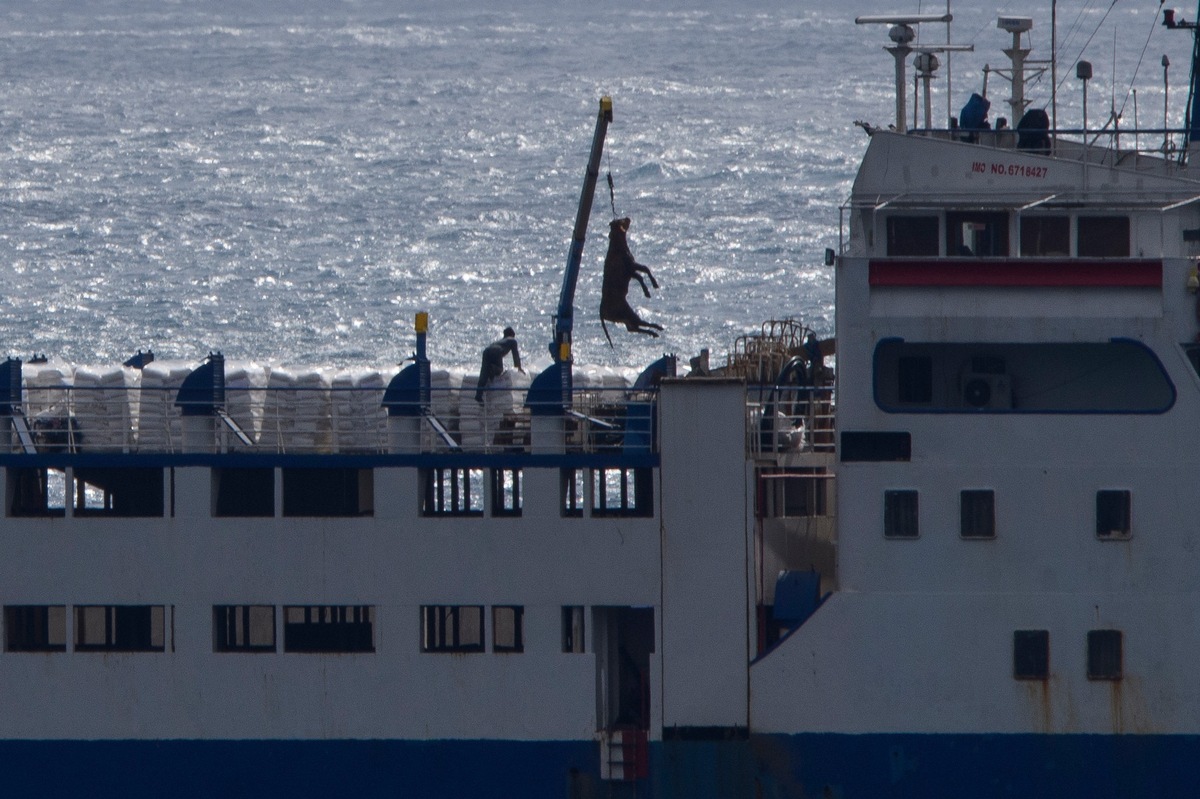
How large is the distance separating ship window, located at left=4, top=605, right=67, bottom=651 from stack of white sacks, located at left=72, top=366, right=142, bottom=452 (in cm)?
203

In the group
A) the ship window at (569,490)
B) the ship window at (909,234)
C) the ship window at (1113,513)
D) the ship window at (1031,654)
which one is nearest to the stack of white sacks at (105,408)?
the ship window at (569,490)

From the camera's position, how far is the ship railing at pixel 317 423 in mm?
21938

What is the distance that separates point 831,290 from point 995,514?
51117mm

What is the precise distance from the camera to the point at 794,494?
23.4 m

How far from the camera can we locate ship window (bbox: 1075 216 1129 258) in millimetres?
21938

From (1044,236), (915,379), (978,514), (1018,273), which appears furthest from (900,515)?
(1044,236)

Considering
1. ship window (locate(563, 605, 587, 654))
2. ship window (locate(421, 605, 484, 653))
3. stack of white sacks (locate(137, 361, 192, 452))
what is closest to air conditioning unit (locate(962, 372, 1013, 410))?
ship window (locate(563, 605, 587, 654))

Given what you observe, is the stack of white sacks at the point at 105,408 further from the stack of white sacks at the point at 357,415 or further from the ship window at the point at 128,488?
the stack of white sacks at the point at 357,415

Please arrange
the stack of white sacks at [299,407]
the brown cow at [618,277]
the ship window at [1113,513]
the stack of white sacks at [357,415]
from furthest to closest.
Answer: the brown cow at [618,277] → the stack of white sacks at [299,407] → the stack of white sacks at [357,415] → the ship window at [1113,513]

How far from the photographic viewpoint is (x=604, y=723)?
21.8 metres

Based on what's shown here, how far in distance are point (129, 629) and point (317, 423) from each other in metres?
3.38

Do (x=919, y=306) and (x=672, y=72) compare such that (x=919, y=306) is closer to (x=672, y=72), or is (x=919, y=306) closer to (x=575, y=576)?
(x=575, y=576)

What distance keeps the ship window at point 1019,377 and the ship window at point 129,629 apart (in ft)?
29.6

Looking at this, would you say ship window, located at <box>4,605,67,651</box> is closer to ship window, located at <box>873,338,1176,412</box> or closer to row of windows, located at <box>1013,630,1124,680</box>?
ship window, located at <box>873,338,1176,412</box>
